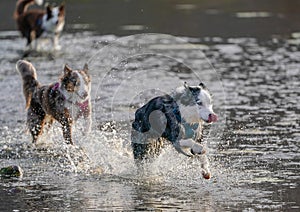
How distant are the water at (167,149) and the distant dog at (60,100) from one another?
0.19 metres

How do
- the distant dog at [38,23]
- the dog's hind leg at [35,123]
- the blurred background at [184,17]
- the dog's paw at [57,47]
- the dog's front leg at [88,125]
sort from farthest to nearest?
the blurred background at [184,17], the distant dog at [38,23], the dog's paw at [57,47], the dog's hind leg at [35,123], the dog's front leg at [88,125]

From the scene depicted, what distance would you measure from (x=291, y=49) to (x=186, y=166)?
903cm

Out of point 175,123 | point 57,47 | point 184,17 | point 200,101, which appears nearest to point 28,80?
point 175,123

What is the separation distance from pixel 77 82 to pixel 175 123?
1.80 meters

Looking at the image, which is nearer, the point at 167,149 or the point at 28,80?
the point at 167,149

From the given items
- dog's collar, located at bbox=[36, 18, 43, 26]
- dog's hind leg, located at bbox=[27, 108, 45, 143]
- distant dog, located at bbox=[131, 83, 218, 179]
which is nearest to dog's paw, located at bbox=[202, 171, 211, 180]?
distant dog, located at bbox=[131, 83, 218, 179]

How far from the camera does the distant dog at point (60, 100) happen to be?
33.1 feet

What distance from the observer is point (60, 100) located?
10.3 metres

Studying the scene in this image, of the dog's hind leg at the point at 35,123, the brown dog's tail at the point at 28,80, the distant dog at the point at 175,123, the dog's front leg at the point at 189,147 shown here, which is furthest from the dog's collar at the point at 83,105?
the dog's front leg at the point at 189,147

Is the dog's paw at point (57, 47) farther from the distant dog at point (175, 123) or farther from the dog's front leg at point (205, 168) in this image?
the dog's front leg at point (205, 168)

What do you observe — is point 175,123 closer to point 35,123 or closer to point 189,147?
point 189,147

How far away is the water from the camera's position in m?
8.16

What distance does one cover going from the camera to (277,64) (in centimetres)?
1623

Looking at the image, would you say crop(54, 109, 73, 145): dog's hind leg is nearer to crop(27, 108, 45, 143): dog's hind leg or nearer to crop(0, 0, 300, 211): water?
crop(0, 0, 300, 211): water
